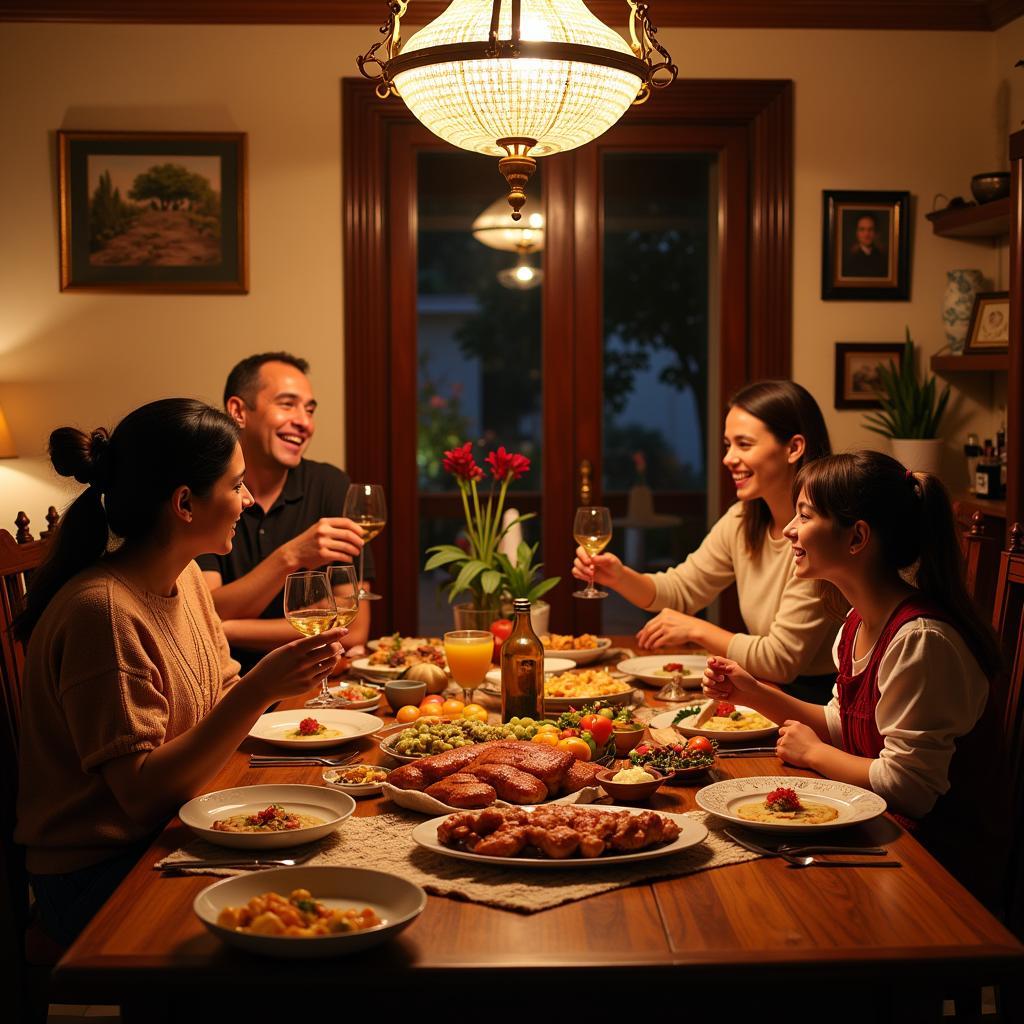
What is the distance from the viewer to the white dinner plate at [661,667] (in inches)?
98.2

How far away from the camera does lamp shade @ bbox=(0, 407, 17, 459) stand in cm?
403

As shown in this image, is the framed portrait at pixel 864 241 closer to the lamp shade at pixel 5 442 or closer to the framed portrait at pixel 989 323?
the framed portrait at pixel 989 323

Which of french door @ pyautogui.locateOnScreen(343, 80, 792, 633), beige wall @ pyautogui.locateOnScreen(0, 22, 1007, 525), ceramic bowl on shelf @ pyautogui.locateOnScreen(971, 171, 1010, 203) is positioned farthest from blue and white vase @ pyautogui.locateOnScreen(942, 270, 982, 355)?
french door @ pyautogui.locateOnScreen(343, 80, 792, 633)

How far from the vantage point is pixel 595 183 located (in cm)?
433

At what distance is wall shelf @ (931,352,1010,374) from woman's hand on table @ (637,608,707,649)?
5.66 feet

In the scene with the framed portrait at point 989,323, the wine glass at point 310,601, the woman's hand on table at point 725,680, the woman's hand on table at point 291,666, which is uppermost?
the framed portrait at point 989,323

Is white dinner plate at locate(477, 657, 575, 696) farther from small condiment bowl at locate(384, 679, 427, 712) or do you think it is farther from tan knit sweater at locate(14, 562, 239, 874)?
tan knit sweater at locate(14, 562, 239, 874)

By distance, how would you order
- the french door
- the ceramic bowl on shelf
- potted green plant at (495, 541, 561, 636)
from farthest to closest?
1. the french door
2. the ceramic bowl on shelf
3. potted green plant at (495, 541, 561, 636)

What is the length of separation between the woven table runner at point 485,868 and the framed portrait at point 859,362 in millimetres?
2983

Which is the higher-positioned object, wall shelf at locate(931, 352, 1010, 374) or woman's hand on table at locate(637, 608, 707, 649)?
wall shelf at locate(931, 352, 1010, 374)

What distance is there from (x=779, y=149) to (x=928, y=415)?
1.07 meters

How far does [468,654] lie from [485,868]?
2.88ft

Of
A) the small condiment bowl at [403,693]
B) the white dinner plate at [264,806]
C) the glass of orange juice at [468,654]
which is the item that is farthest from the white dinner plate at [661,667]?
the white dinner plate at [264,806]

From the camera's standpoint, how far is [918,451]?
4.15m
